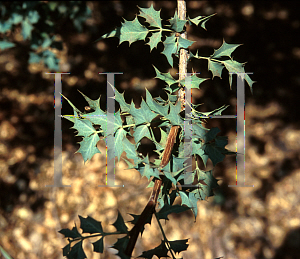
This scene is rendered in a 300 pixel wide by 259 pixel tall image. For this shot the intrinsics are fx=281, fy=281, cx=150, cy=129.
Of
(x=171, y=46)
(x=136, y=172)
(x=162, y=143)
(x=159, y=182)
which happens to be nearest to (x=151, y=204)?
(x=159, y=182)

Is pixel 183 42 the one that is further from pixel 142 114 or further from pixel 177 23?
pixel 142 114

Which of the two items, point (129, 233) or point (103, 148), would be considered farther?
point (103, 148)

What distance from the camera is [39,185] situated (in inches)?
53.7

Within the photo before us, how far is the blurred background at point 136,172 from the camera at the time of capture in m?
1.29

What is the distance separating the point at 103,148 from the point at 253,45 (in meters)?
0.87

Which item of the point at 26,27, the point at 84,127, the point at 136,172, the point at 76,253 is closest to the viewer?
the point at 76,253

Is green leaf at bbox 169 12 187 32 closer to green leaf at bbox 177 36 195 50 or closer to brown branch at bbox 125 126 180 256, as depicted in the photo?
green leaf at bbox 177 36 195 50

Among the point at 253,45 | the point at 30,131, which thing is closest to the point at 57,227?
the point at 30,131

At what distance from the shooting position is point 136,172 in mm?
1348

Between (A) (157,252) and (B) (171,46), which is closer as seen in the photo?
(A) (157,252)

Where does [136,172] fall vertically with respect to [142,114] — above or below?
below

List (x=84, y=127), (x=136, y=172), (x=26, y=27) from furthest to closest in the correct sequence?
(x=136, y=172)
(x=26, y=27)
(x=84, y=127)

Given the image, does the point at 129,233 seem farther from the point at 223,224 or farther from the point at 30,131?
the point at 30,131

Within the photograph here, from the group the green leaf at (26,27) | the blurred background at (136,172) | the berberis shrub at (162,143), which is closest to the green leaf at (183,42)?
the berberis shrub at (162,143)
